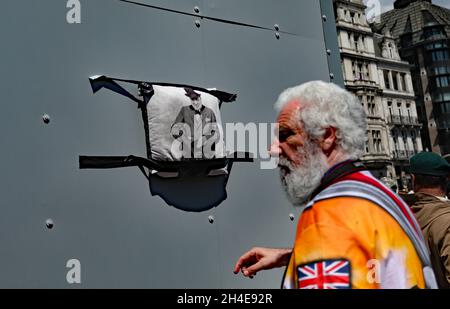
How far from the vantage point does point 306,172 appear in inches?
55.7

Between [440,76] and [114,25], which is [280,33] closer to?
[114,25]

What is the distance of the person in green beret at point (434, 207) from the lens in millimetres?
2461

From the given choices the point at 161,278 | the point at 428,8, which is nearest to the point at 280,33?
the point at 161,278

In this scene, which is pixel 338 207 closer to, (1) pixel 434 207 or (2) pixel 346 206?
(2) pixel 346 206

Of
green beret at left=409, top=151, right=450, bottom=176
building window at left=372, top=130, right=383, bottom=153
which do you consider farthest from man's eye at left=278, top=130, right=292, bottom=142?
building window at left=372, top=130, right=383, bottom=153

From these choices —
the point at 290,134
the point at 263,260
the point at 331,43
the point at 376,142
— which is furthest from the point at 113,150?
the point at 376,142

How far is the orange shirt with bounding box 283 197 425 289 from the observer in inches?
44.1

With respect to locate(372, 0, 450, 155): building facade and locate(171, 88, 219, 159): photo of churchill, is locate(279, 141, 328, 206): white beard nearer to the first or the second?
locate(171, 88, 219, 159): photo of churchill

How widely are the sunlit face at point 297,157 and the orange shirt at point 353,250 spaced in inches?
7.2

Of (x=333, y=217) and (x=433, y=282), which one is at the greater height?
(x=333, y=217)

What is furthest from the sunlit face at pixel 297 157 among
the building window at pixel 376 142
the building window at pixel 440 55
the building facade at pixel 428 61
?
the building window at pixel 440 55

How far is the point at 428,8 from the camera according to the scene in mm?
48062

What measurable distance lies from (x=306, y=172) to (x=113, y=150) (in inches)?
36.2

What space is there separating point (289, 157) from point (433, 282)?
48 cm
